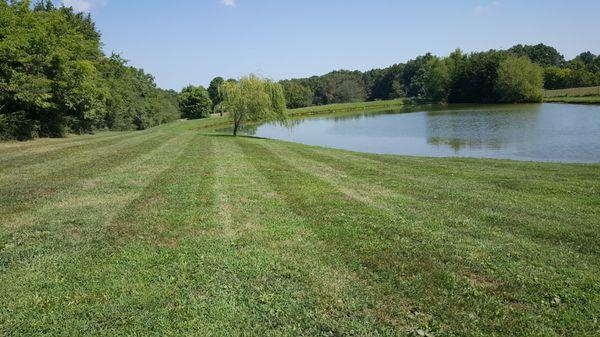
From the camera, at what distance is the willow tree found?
3812 cm

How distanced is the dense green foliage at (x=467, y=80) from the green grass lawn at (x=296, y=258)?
309 feet

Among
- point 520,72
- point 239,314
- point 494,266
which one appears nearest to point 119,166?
point 239,314

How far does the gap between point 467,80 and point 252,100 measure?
94.6m

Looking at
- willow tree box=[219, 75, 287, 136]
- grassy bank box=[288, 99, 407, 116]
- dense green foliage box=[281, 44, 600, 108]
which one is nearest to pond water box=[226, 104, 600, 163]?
willow tree box=[219, 75, 287, 136]

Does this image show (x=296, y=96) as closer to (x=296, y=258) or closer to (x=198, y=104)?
(x=198, y=104)

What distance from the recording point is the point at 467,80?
4577 inches

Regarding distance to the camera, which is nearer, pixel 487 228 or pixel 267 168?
pixel 487 228

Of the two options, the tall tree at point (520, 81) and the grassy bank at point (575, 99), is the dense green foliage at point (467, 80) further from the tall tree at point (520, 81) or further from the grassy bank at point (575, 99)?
the grassy bank at point (575, 99)

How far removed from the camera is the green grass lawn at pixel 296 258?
17.0 feet

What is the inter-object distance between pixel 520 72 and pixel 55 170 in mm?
100113

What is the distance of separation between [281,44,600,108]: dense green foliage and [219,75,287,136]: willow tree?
75.3 m

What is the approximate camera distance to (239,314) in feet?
17.5

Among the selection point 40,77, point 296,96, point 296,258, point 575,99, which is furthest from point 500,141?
point 296,96

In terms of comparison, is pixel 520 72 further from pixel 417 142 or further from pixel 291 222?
pixel 291 222
